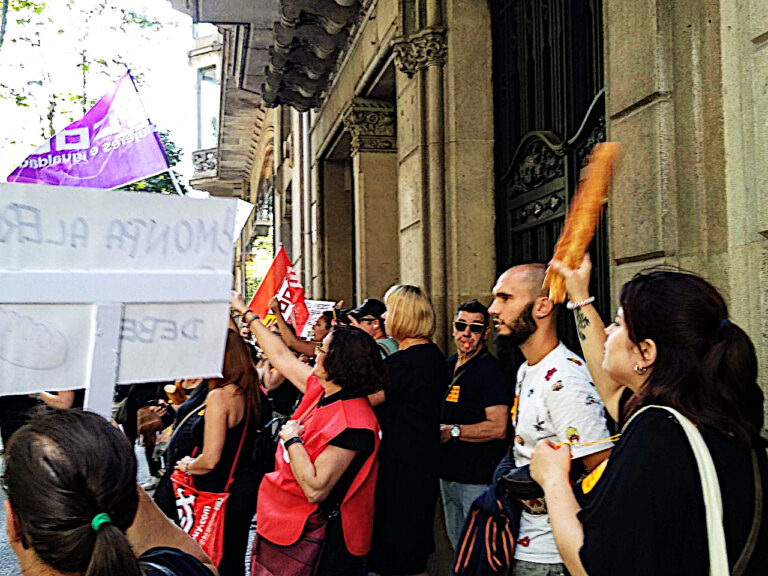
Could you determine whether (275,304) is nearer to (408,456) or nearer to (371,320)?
(371,320)

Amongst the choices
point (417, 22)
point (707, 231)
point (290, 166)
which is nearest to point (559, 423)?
point (707, 231)

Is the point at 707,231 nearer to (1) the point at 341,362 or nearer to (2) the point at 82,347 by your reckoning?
(1) the point at 341,362

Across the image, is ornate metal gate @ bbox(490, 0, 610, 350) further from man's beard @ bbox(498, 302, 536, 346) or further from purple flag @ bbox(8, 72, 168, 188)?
purple flag @ bbox(8, 72, 168, 188)

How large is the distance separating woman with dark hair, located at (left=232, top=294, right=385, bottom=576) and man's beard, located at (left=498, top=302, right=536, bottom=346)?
97 centimetres

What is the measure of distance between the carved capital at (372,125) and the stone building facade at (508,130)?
0.02 meters

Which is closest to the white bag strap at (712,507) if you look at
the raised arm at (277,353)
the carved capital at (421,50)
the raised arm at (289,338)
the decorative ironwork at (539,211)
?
the raised arm at (277,353)

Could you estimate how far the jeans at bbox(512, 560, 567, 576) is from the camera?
282 centimetres

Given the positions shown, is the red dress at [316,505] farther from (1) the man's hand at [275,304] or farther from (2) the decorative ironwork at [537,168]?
(1) the man's hand at [275,304]

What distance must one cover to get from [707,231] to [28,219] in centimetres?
246

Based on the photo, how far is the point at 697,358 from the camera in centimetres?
205

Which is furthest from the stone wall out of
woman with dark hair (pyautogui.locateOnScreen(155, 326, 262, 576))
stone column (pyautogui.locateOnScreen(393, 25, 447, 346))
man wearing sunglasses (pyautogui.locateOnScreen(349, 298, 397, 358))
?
stone column (pyautogui.locateOnScreen(393, 25, 447, 346))

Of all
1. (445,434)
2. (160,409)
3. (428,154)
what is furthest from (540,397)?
(160,409)

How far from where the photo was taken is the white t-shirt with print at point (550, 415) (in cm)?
284

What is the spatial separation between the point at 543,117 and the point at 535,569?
3676mm
